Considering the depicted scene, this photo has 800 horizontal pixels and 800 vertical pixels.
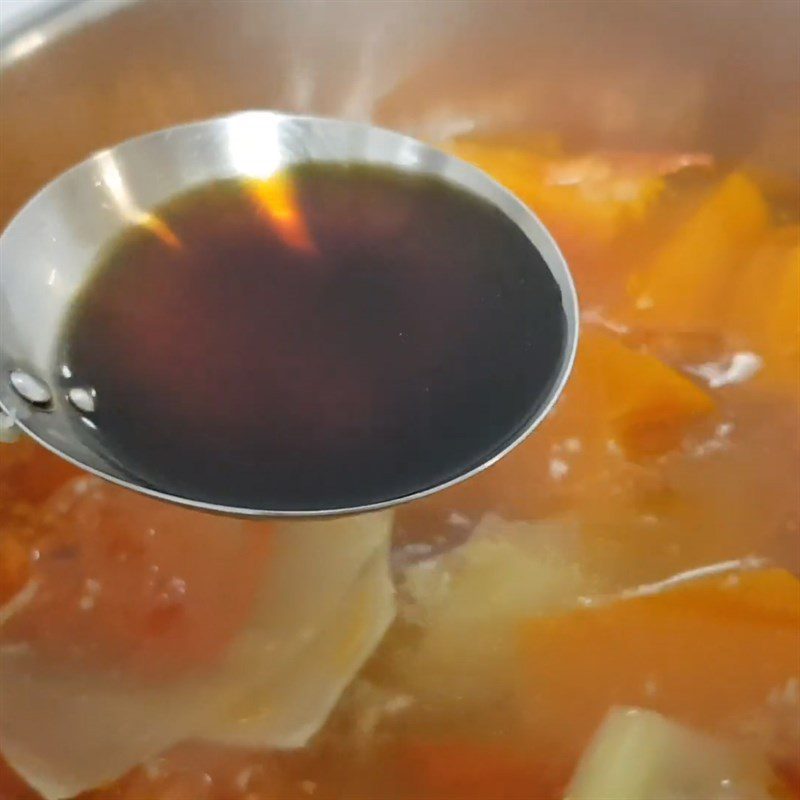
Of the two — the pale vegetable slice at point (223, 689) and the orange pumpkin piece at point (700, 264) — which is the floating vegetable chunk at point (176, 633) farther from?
the orange pumpkin piece at point (700, 264)

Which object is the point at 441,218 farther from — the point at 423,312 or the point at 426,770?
the point at 426,770

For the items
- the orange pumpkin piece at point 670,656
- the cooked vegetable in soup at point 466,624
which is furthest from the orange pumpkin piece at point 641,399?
the orange pumpkin piece at point 670,656

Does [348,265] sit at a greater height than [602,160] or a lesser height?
greater

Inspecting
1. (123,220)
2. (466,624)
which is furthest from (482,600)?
(123,220)

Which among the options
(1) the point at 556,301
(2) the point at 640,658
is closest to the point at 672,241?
(1) the point at 556,301

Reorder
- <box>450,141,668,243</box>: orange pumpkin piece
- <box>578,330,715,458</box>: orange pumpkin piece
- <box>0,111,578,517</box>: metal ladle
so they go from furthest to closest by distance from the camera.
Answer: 1. <box>450,141,668,243</box>: orange pumpkin piece
2. <box>578,330,715,458</box>: orange pumpkin piece
3. <box>0,111,578,517</box>: metal ladle

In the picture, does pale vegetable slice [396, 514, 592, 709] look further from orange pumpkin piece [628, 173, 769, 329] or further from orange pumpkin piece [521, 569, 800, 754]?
orange pumpkin piece [628, 173, 769, 329]

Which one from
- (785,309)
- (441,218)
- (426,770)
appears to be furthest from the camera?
(785,309)

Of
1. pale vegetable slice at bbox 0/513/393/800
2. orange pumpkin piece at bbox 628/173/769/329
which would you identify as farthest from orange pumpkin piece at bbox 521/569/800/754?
orange pumpkin piece at bbox 628/173/769/329
